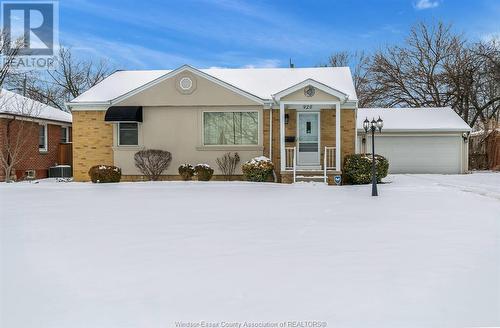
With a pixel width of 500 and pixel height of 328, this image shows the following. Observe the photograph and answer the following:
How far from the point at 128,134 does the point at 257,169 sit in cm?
604

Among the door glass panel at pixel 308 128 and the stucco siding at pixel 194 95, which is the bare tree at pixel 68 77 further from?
the door glass panel at pixel 308 128

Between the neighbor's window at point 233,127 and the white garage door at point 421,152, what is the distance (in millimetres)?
9381

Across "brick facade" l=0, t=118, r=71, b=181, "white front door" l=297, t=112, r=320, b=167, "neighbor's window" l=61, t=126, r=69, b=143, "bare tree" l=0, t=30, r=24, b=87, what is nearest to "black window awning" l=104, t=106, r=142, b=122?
"brick facade" l=0, t=118, r=71, b=181

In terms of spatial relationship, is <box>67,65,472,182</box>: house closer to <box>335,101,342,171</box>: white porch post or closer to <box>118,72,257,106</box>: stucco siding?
<box>118,72,257,106</box>: stucco siding

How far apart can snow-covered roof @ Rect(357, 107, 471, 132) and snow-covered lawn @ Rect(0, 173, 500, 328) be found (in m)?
13.8

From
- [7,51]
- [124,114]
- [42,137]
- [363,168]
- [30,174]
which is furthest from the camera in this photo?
[7,51]

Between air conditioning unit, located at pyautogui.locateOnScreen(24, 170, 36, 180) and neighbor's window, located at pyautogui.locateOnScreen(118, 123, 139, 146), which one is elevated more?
neighbor's window, located at pyautogui.locateOnScreen(118, 123, 139, 146)

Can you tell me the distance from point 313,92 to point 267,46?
14923mm

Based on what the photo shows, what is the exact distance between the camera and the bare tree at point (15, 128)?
18.8 m

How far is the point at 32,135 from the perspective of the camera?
67.9ft

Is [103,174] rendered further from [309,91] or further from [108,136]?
[309,91]

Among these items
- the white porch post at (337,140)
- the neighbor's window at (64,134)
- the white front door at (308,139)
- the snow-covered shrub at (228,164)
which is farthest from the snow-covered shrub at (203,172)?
the neighbor's window at (64,134)

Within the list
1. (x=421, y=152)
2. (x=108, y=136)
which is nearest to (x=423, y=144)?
(x=421, y=152)

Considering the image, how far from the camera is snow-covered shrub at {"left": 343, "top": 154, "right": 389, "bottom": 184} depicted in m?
Answer: 15.4
